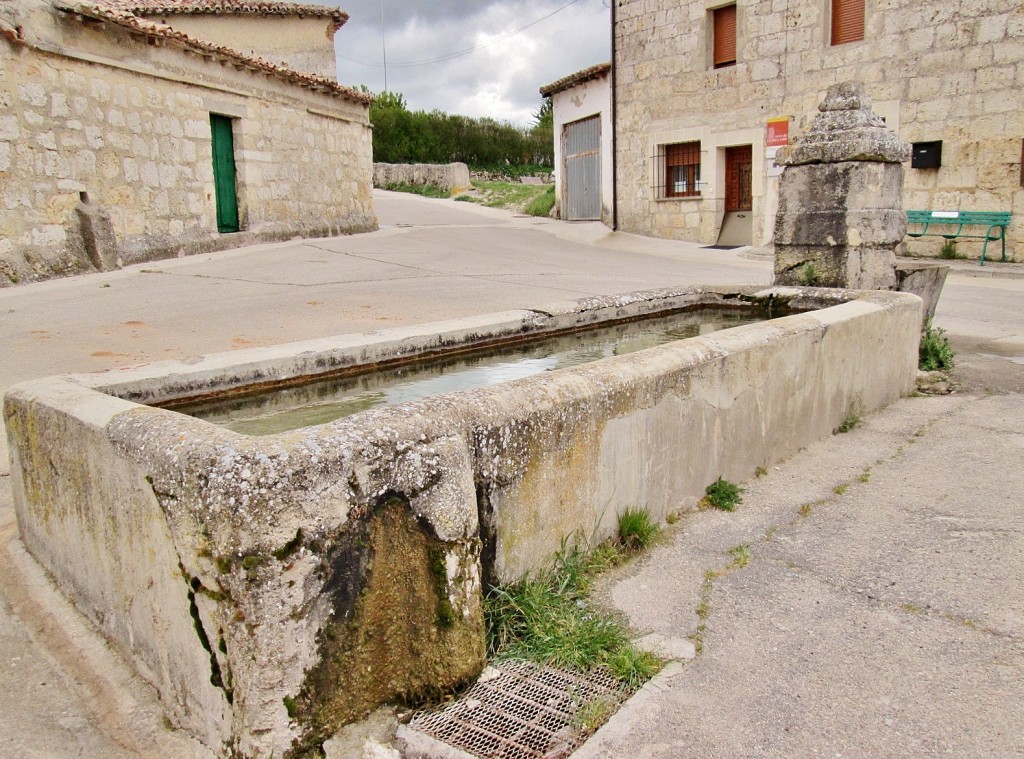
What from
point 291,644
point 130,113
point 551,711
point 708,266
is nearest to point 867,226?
point 551,711

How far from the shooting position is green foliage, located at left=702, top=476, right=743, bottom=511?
10.9 feet

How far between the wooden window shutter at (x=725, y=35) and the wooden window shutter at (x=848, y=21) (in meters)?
1.95

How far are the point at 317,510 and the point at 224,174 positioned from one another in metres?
11.5

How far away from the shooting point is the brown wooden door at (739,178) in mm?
15748

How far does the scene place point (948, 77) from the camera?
12.5 meters

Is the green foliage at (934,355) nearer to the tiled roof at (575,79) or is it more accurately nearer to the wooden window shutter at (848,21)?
the wooden window shutter at (848,21)

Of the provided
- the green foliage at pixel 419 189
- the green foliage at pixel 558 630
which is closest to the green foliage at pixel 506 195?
the green foliage at pixel 419 189

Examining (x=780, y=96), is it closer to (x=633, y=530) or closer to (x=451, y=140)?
(x=633, y=530)

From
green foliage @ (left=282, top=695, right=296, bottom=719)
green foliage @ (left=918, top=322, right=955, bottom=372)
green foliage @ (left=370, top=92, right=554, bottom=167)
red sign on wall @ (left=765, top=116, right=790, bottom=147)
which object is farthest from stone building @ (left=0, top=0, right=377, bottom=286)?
green foliage @ (left=370, top=92, right=554, bottom=167)

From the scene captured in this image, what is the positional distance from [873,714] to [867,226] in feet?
13.6

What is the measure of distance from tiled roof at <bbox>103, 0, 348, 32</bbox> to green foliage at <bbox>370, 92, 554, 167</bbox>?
13.0m

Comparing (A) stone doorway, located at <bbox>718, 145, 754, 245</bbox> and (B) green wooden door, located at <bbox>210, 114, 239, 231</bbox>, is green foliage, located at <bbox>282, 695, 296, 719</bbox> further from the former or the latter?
(A) stone doorway, located at <bbox>718, 145, 754, 245</bbox>

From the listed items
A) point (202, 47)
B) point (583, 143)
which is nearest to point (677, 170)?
point (583, 143)

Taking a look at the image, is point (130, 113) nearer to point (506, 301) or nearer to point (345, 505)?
point (506, 301)
